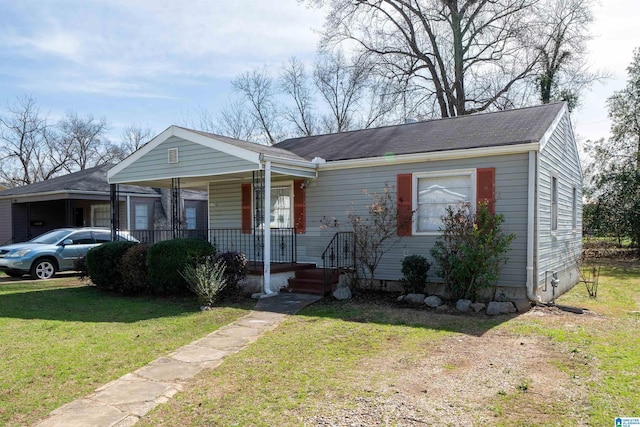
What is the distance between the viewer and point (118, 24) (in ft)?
35.8

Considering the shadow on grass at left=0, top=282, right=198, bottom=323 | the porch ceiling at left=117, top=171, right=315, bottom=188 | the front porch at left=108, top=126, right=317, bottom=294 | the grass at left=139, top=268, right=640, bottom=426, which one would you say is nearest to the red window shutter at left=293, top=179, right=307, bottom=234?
the front porch at left=108, top=126, right=317, bottom=294

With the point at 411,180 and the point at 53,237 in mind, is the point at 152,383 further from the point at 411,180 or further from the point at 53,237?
the point at 53,237

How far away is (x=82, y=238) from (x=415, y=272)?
9.87 meters

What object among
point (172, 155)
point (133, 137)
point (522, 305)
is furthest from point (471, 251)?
point (133, 137)

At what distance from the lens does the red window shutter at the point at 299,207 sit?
1027cm

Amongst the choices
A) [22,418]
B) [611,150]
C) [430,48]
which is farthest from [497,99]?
[22,418]

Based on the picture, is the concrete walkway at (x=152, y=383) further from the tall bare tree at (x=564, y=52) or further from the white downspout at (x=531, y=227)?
the tall bare tree at (x=564, y=52)

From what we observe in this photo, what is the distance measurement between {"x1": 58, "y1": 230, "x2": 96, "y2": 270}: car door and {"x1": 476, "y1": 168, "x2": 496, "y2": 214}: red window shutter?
10708 mm

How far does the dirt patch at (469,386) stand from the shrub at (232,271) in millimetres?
4170

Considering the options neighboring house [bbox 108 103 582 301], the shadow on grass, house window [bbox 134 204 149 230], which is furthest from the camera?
house window [bbox 134 204 149 230]

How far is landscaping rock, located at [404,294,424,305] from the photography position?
7912 mm

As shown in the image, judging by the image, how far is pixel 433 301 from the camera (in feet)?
25.2

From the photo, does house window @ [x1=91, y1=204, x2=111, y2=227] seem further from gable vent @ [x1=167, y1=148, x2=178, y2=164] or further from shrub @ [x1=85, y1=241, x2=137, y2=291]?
gable vent @ [x1=167, y1=148, x2=178, y2=164]

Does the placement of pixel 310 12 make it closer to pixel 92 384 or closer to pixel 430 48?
pixel 430 48
